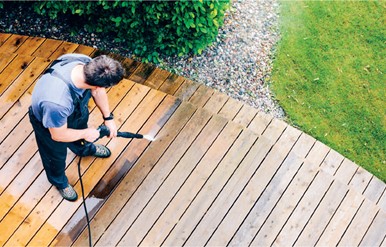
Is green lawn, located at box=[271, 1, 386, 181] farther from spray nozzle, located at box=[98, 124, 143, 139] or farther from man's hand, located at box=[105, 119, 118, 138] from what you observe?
man's hand, located at box=[105, 119, 118, 138]

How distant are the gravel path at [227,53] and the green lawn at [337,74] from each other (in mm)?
188

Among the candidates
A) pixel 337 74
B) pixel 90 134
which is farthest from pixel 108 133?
pixel 337 74

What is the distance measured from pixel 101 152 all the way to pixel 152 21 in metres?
1.69

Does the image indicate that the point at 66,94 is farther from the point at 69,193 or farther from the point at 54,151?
the point at 69,193

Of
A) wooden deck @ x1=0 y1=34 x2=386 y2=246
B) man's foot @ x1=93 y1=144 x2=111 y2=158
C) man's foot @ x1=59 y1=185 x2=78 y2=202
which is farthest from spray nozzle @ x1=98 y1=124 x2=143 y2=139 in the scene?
man's foot @ x1=59 y1=185 x2=78 y2=202

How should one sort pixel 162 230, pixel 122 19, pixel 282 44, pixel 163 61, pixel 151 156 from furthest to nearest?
pixel 282 44, pixel 163 61, pixel 122 19, pixel 151 156, pixel 162 230

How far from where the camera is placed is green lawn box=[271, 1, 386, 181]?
19.8 ft

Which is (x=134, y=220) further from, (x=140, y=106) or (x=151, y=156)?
(x=140, y=106)

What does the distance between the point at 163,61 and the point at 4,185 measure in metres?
2.41

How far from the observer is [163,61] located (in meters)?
6.02

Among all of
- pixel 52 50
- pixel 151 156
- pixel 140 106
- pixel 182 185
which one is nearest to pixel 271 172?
pixel 182 185

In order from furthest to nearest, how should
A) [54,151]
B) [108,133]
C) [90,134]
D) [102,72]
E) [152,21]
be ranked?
[152,21]
[108,133]
[54,151]
[90,134]
[102,72]

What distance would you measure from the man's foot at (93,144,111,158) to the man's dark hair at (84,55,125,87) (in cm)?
148

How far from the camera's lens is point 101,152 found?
4.91 metres
